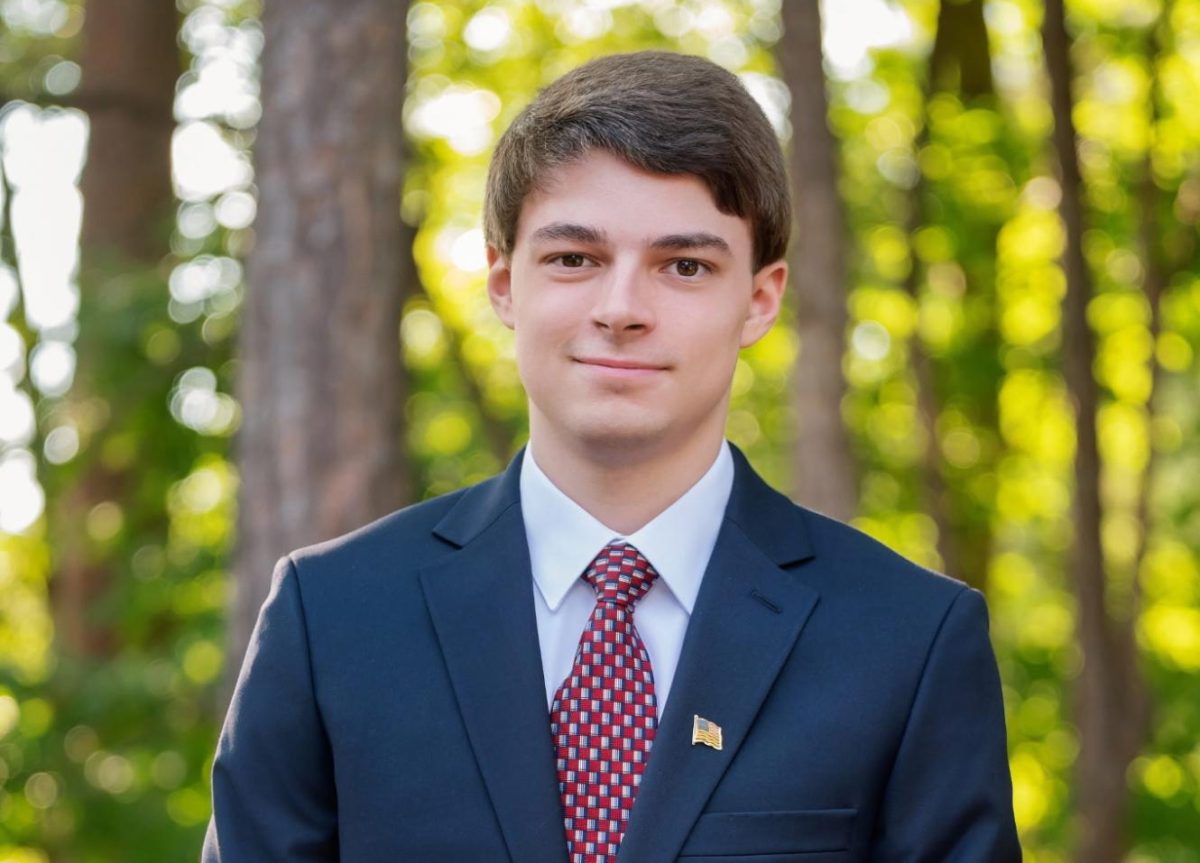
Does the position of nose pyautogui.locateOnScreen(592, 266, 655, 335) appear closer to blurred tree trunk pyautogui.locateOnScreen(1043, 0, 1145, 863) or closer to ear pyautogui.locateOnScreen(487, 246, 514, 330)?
ear pyautogui.locateOnScreen(487, 246, 514, 330)

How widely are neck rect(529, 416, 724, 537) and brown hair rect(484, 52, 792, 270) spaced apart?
341 mm

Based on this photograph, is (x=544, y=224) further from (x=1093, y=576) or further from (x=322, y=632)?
(x=1093, y=576)

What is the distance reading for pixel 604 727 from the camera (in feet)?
8.20

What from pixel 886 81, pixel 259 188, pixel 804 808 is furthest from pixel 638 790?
pixel 886 81

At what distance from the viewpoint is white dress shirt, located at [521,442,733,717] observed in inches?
102

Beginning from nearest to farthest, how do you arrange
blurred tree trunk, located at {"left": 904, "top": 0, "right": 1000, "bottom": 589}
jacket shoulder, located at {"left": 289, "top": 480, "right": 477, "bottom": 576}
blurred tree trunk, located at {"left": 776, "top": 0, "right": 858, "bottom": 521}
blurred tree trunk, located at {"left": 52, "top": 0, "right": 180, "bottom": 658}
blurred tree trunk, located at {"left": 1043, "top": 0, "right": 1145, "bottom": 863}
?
jacket shoulder, located at {"left": 289, "top": 480, "right": 477, "bottom": 576}, blurred tree trunk, located at {"left": 776, "top": 0, "right": 858, "bottom": 521}, blurred tree trunk, located at {"left": 1043, "top": 0, "right": 1145, "bottom": 863}, blurred tree trunk, located at {"left": 52, "top": 0, "right": 180, "bottom": 658}, blurred tree trunk, located at {"left": 904, "top": 0, "right": 1000, "bottom": 589}

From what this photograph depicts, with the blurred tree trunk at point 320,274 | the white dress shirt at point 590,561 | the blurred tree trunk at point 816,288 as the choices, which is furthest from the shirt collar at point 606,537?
the blurred tree trunk at point 816,288

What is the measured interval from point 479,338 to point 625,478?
12679 millimetres

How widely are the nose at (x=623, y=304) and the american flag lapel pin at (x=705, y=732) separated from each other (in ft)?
1.91

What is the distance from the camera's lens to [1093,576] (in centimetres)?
1105

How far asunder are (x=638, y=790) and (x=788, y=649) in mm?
328

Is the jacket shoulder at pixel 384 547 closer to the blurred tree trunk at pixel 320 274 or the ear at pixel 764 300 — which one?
the ear at pixel 764 300

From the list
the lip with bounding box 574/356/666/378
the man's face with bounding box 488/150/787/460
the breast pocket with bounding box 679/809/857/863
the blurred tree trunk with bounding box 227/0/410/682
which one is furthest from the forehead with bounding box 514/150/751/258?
the blurred tree trunk with bounding box 227/0/410/682

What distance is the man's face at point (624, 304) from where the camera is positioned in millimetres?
2488
